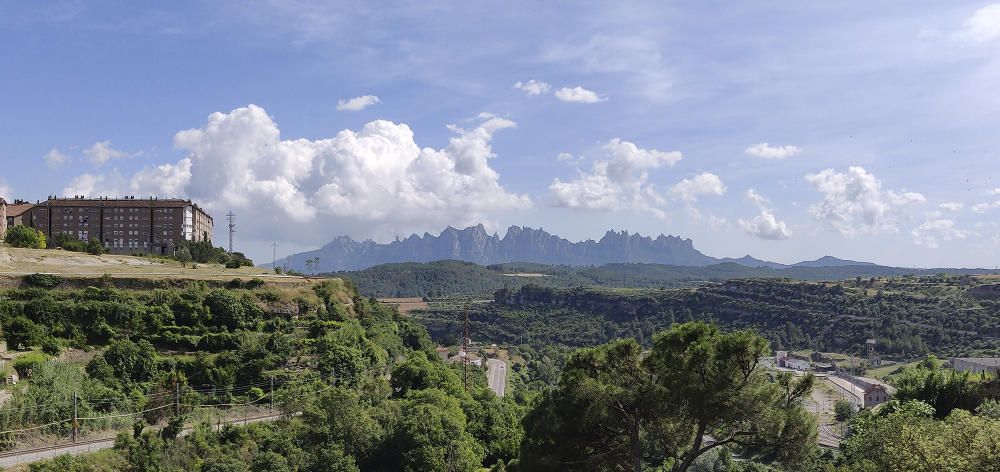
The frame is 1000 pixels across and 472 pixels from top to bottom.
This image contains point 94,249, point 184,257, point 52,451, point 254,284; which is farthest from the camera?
point 184,257

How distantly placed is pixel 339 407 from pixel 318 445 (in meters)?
2.10

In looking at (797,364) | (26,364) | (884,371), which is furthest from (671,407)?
(884,371)

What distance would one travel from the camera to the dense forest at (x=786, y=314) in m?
106

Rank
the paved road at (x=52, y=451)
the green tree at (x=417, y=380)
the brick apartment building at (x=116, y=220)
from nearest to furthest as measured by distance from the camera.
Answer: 1. the paved road at (x=52, y=451)
2. the green tree at (x=417, y=380)
3. the brick apartment building at (x=116, y=220)

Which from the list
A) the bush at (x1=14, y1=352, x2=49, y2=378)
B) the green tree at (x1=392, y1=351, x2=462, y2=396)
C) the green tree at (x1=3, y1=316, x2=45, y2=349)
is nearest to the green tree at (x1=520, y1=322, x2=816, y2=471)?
the green tree at (x1=392, y1=351, x2=462, y2=396)

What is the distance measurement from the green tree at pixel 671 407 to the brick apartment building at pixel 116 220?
87164mm

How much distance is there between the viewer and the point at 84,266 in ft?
169

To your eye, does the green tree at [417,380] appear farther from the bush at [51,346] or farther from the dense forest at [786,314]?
the dense forest at [786,314]

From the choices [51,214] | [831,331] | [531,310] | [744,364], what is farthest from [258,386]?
[531,310]

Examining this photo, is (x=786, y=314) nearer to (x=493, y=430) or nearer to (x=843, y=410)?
(x=843, y=410)

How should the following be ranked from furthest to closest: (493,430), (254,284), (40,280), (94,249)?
(94,249)
(254,284)
(40,280)
(493,430)

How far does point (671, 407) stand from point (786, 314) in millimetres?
125964

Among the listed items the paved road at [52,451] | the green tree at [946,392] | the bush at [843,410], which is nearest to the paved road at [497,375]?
the bush at [843,410]

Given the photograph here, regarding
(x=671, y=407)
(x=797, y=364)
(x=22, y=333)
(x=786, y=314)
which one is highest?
(x=671, y=407)
